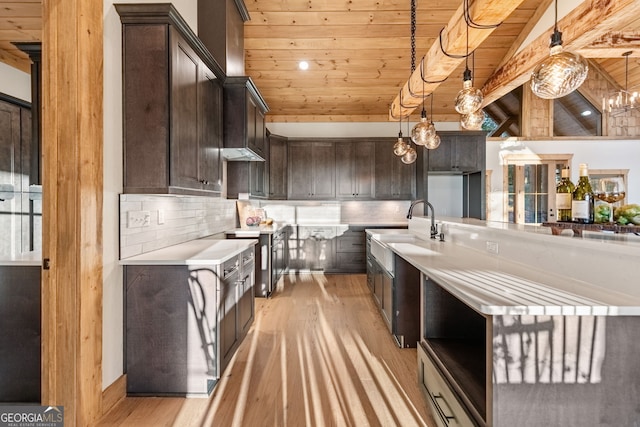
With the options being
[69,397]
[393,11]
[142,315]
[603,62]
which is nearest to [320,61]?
[393,11]

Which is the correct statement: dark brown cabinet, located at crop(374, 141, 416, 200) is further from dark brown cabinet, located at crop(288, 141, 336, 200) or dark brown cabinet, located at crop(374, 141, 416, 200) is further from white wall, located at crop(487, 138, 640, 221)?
white wall, located at crop(487, 138, 640, 221)

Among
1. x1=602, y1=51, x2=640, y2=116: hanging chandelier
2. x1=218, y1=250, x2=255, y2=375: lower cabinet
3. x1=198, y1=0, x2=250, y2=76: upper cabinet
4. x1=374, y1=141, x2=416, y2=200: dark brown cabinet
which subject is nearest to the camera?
x1=218, y1=250, x2=255, y2=375: lower cabinet

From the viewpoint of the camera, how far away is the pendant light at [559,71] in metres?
1.76

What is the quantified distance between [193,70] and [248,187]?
2120 millimetres

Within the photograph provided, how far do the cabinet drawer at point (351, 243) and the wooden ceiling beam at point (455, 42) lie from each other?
2.46m

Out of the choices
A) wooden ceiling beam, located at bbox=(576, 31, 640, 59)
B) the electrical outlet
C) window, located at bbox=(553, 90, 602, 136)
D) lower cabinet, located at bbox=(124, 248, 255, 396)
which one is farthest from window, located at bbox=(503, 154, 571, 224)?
the electrical outlet

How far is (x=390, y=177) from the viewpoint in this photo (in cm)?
635

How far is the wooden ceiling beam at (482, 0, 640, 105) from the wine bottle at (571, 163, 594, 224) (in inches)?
67.4

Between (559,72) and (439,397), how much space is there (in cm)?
184

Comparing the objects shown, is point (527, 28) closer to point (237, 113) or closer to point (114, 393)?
point (237, 113)

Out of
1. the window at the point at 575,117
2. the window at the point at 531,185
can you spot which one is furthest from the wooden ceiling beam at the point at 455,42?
the window at the point at 575,117

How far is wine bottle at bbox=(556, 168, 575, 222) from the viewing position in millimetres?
2709

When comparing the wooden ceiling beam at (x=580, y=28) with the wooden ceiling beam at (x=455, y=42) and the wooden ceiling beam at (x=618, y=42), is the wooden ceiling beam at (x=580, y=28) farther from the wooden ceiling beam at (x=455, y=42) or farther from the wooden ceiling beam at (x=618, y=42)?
the wooden ceiling beam at (x=455, y=42)

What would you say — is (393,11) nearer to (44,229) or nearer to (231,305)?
(231,305)
